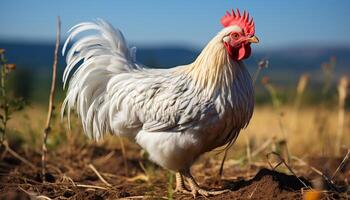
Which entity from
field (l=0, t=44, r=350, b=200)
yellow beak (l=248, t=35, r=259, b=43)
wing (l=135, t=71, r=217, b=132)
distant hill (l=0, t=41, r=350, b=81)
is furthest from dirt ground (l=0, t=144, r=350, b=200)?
distant hill (l=0, t=41, r=350, b=81)

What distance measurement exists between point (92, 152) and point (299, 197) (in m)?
3.97

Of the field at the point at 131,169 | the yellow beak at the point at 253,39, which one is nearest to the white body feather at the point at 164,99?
the yellow beak at the point at 253,39

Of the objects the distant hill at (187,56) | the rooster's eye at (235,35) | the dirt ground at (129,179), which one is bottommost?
the distant hill at (187,56)

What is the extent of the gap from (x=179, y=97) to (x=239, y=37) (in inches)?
33.5

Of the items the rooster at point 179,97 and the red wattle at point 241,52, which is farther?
the red wattle at point 241,52

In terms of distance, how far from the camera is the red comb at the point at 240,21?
15.1 ft

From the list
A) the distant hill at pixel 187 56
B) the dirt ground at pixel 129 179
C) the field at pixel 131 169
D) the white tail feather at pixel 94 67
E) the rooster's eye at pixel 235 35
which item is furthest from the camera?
the distant hill at pixel 187 56

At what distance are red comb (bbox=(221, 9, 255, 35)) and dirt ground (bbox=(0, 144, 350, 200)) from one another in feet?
4.70

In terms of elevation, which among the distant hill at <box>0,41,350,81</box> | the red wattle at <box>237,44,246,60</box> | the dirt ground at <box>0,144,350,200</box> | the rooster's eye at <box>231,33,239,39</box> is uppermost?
the rooster's eye at <box>231,33,239,39</box>

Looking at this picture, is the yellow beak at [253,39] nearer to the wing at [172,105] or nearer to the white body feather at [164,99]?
the white body feather at [164,99]

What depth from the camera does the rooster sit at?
4.52 m

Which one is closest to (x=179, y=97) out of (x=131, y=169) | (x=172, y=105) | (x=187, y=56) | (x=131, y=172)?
(x=172, y=105)

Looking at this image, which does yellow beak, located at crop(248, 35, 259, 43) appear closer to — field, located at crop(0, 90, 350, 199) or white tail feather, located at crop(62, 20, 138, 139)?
Result: field, located at crop(0, 90, 350, 199)

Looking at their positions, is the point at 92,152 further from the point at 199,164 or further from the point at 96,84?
the point at 96,84
